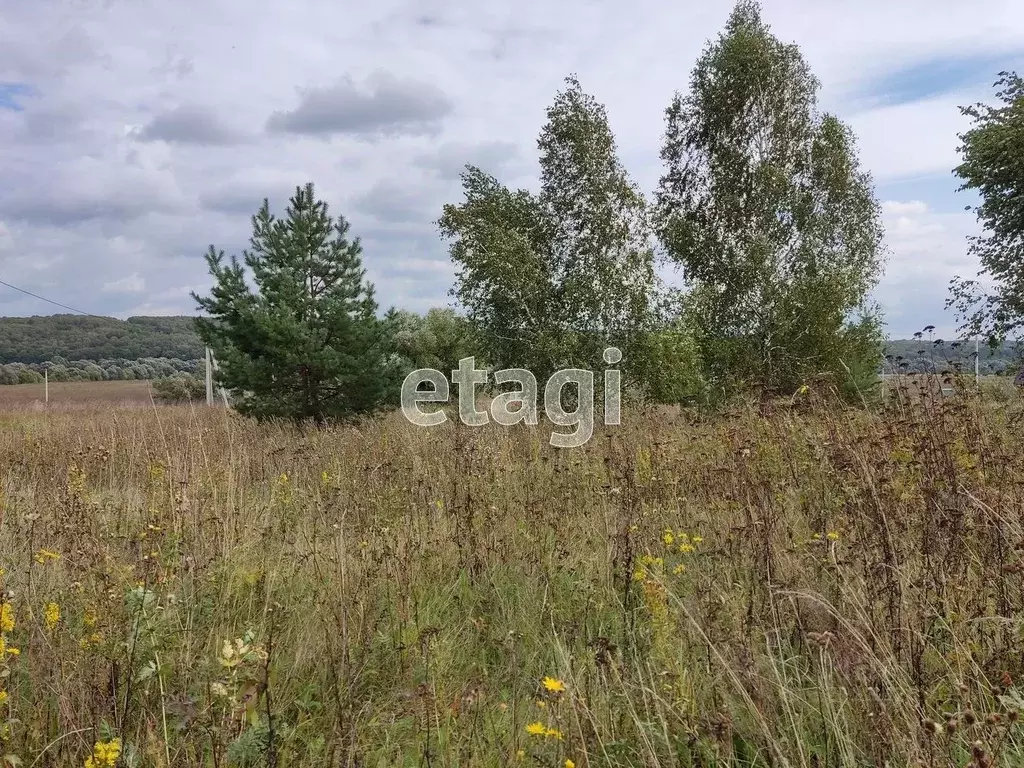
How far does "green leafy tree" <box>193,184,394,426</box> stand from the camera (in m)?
10.7

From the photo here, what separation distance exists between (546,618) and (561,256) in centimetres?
1129

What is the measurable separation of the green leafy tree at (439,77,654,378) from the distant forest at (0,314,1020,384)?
3230 centimetres

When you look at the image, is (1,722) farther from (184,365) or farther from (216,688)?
(184,365)

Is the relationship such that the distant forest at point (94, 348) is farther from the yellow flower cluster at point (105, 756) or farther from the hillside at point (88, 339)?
the yellow flower cluster at point (105, 756)

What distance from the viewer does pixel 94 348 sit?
63.5m

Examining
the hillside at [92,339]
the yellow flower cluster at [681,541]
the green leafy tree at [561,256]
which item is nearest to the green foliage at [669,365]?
the green leafy tree at [561,256]

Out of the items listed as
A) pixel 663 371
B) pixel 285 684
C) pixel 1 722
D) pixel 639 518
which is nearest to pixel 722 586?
pixel 639 518

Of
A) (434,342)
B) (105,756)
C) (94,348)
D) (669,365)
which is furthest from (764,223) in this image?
(94,348)

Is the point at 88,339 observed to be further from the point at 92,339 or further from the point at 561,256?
the point at 561,256

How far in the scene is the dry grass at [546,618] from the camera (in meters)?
2.13

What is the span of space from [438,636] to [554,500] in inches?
89.6

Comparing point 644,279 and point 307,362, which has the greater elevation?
point 644,279

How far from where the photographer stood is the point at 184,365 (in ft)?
174

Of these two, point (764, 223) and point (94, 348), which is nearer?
point (764, 223)
